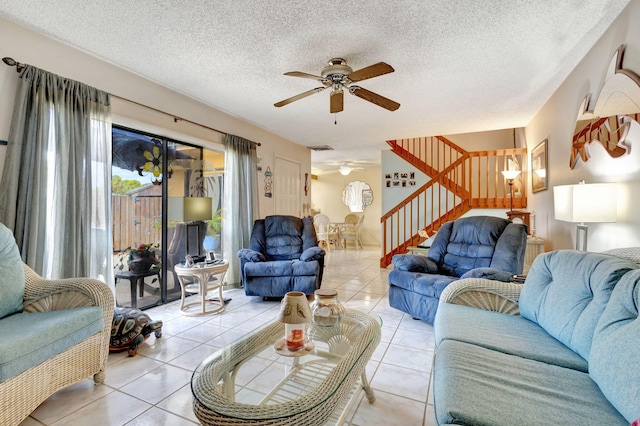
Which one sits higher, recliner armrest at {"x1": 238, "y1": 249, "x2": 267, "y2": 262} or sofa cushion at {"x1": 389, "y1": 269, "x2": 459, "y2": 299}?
recliner armrest at {"x1": 238, "y1": 249, "x2": 267, "y2": 262}

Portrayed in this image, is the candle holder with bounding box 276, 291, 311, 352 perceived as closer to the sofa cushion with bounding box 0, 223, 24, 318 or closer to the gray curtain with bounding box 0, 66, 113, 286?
the sofa cushion with bounding box 0, 223, 24, 318

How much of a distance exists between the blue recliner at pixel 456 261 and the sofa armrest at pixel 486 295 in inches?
16.0

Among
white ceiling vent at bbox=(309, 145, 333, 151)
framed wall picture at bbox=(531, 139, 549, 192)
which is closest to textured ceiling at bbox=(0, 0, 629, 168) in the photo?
framed wall picture at bbox=(531, 139, 549, 192)

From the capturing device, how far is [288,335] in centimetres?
155

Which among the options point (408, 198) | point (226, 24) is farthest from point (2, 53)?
point (408, 198)

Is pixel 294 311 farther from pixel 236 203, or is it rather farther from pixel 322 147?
pixel 322 147

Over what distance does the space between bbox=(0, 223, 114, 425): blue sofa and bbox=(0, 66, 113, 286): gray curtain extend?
1.19 feet

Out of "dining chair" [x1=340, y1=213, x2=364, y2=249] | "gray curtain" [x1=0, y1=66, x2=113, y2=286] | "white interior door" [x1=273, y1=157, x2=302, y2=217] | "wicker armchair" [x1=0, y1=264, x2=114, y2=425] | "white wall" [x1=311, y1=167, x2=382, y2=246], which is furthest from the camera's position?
"white wall" [x1=311, y1=167, x2=382, y2=246]

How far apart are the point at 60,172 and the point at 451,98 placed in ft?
12.8

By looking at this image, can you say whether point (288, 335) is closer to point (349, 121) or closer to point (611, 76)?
point (611, 76)

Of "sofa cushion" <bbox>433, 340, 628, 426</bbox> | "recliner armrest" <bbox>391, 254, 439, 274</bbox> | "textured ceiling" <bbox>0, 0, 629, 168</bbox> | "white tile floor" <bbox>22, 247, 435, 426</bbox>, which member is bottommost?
"white tile floor" <bbox>22, 247, 435, 426</bbox>

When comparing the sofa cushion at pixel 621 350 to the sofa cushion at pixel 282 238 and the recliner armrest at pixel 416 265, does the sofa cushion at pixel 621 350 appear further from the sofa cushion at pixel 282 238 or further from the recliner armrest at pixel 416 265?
the sofa cushion at pixel 282 238

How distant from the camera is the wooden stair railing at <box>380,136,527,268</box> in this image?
5.62m

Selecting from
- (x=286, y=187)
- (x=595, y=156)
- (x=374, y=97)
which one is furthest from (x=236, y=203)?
(x=595, y=156)
